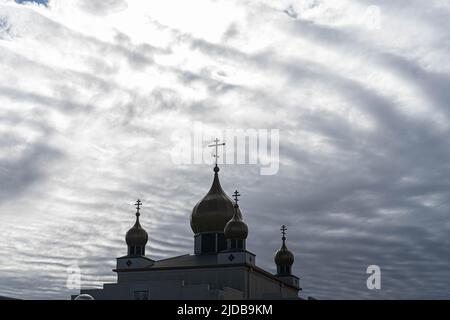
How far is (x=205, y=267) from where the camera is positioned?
142 ft

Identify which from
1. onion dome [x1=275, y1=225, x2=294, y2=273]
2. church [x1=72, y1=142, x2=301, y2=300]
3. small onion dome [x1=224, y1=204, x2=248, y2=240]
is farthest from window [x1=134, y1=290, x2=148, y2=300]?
onion dome [x1=275, y1=225, x2=294, y2=273]

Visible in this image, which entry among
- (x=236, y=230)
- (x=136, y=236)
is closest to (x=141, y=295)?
(x=236, y=230)

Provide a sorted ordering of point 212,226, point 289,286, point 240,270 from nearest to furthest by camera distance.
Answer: point 240,270, point 212,226, point 289,286

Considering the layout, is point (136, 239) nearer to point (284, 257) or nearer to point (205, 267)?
point (205, 267)

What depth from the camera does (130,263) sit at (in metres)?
47.5

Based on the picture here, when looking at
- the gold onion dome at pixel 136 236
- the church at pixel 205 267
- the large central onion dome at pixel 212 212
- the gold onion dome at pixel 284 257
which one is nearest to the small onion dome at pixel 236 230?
the church at pixel 205 267

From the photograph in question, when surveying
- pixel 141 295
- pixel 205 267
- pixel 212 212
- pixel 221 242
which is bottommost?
pixel 141 295

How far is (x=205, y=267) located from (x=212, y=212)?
211 inches

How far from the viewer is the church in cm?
3947

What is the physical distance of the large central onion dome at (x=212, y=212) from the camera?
46812 mm
